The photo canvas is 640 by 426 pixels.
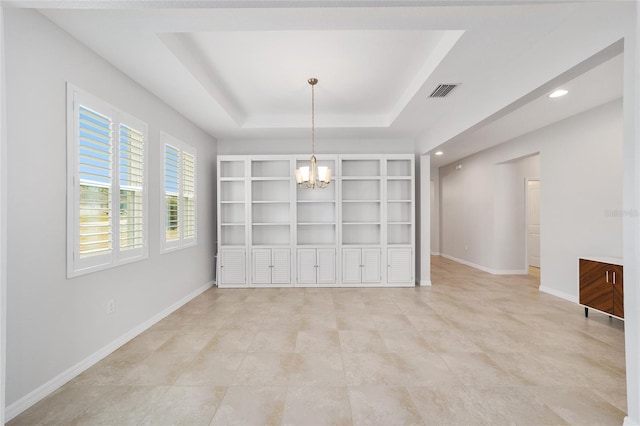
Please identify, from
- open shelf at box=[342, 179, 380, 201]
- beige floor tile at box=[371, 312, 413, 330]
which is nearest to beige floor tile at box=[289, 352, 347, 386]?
beige floor tile at box=[371, 312, 413, 330]

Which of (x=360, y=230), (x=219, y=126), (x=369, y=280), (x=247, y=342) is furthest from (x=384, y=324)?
(x=219, y=126)

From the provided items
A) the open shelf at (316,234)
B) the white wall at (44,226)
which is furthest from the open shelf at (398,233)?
the white wall at (44,226)

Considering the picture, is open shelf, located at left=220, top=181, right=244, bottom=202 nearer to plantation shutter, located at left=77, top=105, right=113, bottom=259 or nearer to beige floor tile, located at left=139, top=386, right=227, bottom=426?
plantation shutter, located at left=77, top=105, right=113, bottom=259

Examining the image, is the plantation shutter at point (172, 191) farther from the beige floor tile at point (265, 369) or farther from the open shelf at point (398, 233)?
the open shelf at point (398, 233)

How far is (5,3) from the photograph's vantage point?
1610 mm

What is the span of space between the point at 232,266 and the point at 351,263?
2124 millimetres

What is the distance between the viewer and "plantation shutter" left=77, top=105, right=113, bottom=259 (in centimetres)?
256

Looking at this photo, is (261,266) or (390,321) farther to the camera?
(261,266)

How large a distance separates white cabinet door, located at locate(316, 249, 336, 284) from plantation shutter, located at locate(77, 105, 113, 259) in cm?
332

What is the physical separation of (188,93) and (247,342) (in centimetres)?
287

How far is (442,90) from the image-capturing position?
3.54 meters

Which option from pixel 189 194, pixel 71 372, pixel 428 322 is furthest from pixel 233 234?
pixel 428 322

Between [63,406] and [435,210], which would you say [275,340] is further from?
[435,210]

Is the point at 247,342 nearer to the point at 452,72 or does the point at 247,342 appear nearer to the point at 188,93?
the point at 188,93
